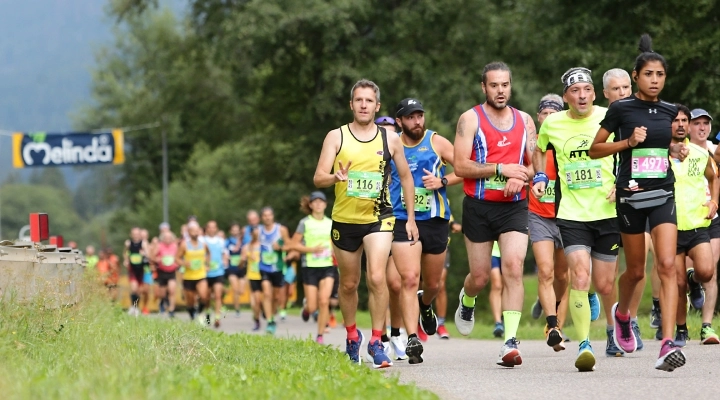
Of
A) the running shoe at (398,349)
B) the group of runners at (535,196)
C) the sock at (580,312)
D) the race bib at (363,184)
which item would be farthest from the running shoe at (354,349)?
the sock at (580,312)

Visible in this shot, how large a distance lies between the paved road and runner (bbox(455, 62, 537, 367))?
0.59m

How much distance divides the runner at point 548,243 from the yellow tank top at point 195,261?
11.5 meters

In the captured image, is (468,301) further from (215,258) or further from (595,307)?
(215,258)

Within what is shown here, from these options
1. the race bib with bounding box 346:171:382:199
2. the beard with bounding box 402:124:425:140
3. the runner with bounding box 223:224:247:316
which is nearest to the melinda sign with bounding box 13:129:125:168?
the runner with bounding box 223:224:247:316

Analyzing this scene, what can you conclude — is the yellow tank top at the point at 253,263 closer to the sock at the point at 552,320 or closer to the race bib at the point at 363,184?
the sock at the point at 552,320

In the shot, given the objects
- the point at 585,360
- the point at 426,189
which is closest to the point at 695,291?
the point at 426,189

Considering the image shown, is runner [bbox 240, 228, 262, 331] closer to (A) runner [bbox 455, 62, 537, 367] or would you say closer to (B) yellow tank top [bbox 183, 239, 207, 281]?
(B) yellow tank top [bbox 183, 239, 207, 281]

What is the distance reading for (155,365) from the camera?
29.2ft

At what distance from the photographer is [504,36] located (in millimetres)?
34625

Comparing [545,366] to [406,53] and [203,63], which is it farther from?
[203,63]

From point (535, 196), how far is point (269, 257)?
12692 mm

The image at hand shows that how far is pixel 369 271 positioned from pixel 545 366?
1620mm

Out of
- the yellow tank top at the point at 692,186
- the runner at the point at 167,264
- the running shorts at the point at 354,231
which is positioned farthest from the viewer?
the runner at the point at 167,264

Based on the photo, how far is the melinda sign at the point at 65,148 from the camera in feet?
164
